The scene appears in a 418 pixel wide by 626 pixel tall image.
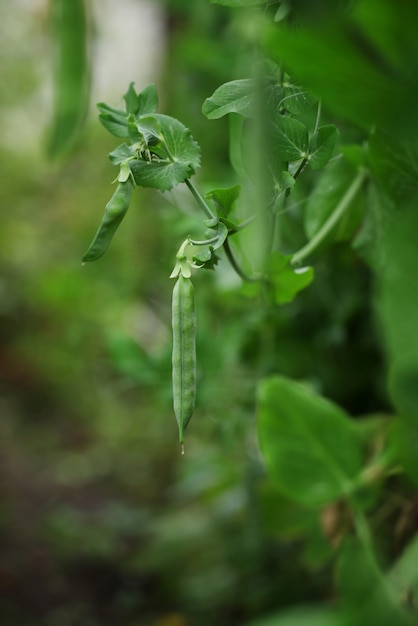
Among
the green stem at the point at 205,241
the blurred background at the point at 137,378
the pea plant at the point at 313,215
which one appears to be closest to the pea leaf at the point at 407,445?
the pea plant at the point at 313,215

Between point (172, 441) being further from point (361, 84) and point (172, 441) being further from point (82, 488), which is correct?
point (361, 84)

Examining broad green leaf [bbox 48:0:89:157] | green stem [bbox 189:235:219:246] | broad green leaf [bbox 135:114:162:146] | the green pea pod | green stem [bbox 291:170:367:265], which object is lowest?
green stem [bbox 189:235:219:246]

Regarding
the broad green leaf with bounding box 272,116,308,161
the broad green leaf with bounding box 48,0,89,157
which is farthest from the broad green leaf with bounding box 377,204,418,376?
the broad green leaf with bounding box 48,0,89,157

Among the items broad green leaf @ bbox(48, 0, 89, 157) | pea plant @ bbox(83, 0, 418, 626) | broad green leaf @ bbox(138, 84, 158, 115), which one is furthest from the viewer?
broad green leaf @ bbox(48, 0, 89, 157)

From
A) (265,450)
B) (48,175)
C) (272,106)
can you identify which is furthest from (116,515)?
(48,175)

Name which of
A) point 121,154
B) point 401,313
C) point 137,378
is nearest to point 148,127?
point 121,154

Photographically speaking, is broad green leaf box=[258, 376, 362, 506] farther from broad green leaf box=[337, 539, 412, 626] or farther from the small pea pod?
the small pea pod

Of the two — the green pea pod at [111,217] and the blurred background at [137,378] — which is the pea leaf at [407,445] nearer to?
the blurred background at [137,378]
